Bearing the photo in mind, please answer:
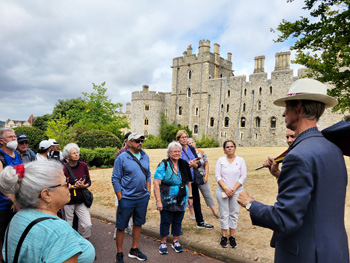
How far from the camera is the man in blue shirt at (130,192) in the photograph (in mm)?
4219

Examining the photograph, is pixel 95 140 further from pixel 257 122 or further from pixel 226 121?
pixel 226 121

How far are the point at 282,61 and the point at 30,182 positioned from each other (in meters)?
38.7

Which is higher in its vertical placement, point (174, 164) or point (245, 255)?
point (174, 164)

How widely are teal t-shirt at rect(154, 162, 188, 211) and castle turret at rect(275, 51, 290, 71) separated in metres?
35.4

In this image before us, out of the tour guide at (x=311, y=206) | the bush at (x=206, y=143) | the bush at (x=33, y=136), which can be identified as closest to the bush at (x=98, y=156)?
the bush at (x=33, y=136)

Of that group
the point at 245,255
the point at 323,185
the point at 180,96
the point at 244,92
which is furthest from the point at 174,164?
the point at 180,96

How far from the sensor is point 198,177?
5.89 meters

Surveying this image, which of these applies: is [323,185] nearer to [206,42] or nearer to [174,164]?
[174,164]

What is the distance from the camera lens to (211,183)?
34.3ft

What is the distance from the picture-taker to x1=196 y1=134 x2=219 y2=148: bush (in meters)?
36.4

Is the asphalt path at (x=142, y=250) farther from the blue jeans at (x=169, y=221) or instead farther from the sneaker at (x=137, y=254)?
the blue jeans at (x=169, y=221)

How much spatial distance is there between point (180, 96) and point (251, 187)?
119 feet

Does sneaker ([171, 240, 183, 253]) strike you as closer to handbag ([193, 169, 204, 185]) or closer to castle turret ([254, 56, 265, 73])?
handbag ([193, 169, 204, 185])

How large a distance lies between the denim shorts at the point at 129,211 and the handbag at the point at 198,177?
5.74ft
